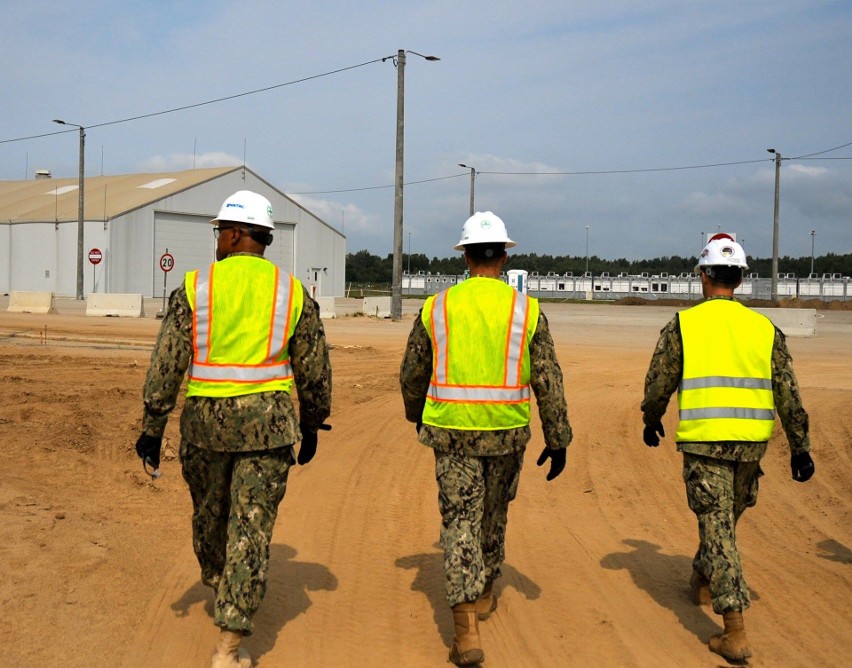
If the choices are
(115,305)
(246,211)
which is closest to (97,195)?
(115,305)

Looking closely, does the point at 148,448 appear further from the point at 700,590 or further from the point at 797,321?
the point at 797,321

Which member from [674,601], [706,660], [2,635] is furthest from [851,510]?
[2,635]

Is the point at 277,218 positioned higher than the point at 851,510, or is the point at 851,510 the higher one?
the point at 277,218

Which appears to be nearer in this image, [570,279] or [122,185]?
[122,185]

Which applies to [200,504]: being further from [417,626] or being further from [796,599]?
[796,599]

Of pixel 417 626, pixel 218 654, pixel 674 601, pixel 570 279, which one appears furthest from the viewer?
pixel 570 279

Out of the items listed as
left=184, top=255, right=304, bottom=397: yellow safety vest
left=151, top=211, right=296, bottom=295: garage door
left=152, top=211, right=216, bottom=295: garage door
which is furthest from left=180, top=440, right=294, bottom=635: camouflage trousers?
left=152, top=211, right=216, bottom=295: garage door

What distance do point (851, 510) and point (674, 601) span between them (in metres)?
3.45

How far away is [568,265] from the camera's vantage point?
14712cm

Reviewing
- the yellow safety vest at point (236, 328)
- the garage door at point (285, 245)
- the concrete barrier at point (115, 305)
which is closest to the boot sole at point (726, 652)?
the yellow safety vest at point (236, 328)

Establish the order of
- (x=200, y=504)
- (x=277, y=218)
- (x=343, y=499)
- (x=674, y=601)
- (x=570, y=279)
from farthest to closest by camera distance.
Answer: (x=570, y=279) < (x=277, y=218) < (x=343, y=499) < (x=674, y=601) < (x=200, y=504)

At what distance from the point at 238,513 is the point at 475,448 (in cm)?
117

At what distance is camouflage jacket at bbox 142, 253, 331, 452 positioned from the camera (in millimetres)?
4559

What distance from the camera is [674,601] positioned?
6.03 metres
